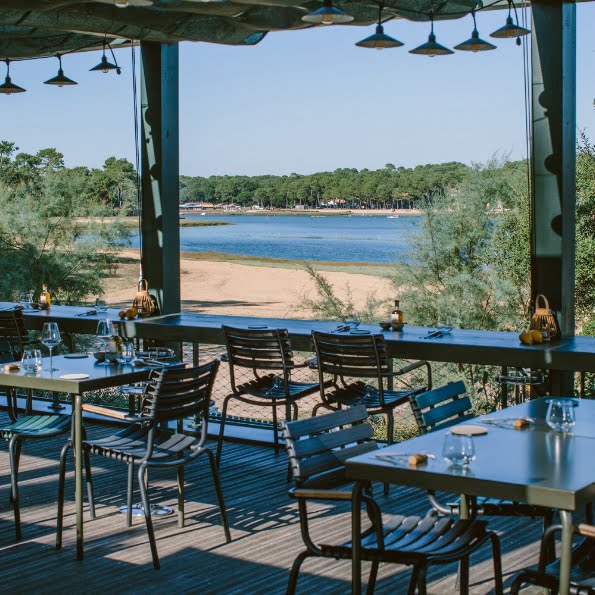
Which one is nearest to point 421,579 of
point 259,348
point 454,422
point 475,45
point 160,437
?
point 454,422

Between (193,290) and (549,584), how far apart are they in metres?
41.8

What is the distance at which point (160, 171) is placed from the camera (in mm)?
7297

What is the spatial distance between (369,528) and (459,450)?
0.55m

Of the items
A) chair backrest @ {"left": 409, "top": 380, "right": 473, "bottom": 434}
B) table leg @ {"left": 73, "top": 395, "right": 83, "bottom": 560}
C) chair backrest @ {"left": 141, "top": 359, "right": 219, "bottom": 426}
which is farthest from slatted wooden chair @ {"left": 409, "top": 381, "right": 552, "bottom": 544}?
table leg @ {"left": 73, "top": 395, "right": 83, "bottom": 560}

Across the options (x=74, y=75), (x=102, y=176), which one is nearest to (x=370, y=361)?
(x=102, y=176)

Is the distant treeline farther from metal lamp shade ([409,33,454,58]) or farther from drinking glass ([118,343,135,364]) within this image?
drinking glass ([118,343,135,364])

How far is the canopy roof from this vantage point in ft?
19.9

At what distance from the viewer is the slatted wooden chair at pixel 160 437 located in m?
4.24

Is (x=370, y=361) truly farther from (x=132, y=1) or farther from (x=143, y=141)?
(x=143, y=141)

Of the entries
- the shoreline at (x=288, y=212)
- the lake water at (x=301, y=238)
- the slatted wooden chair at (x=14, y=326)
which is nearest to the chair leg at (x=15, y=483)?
the slatted wooden chair at (x=14, y=326)

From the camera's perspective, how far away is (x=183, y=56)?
5128cm

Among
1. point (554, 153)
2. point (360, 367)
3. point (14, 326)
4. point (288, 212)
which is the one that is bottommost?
point (360, 367)

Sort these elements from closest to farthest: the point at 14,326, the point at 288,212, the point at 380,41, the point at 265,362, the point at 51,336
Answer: the point at 51,336
the point at 380,41
the point at 265,362
the point at 14,326
the point at 288,212

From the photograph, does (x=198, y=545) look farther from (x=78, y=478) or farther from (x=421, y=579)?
(x=421, y=579)
